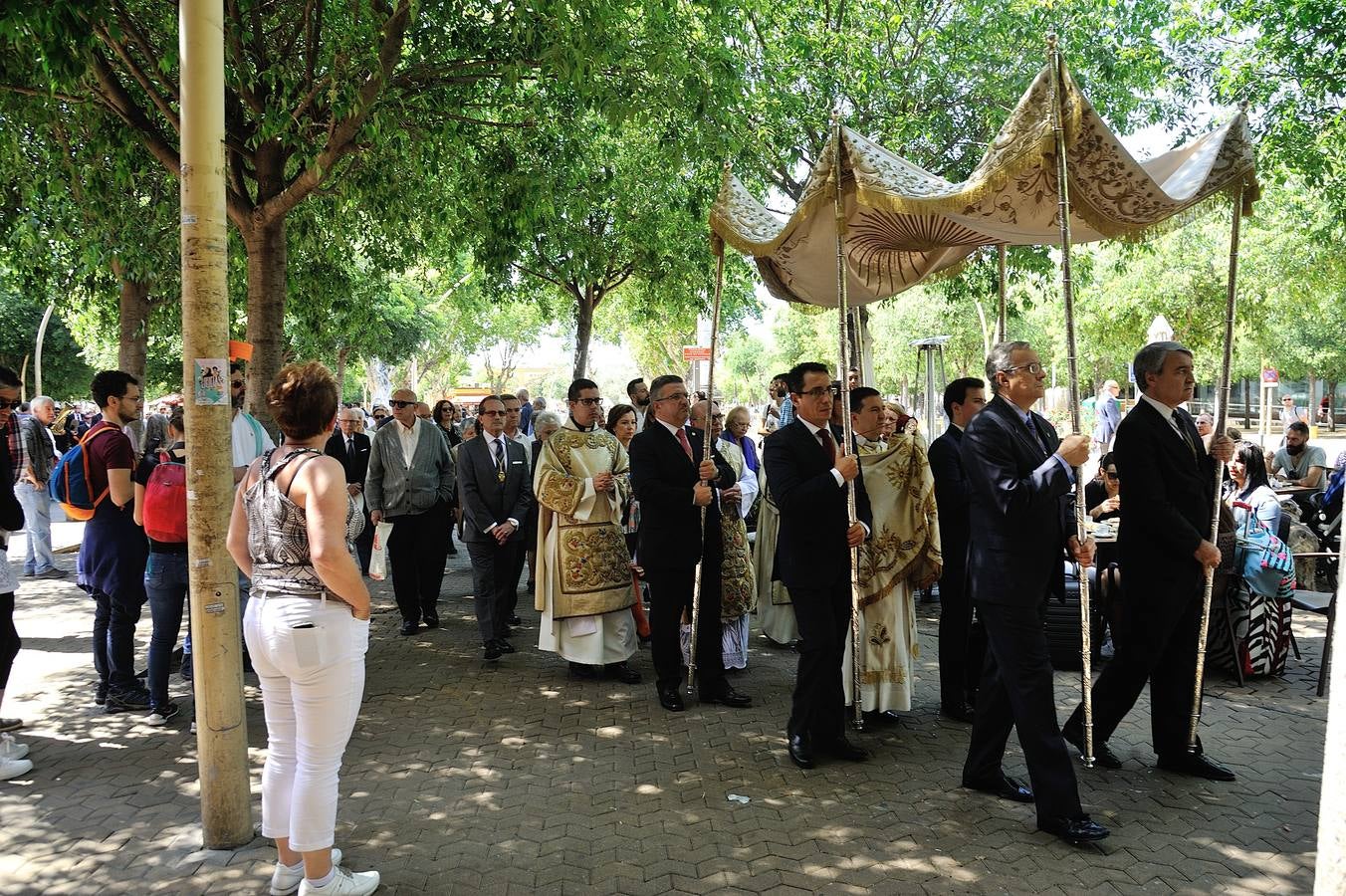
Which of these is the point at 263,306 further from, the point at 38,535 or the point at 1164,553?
the point at 1164,553

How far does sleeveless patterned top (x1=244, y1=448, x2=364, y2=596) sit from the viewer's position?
325cm

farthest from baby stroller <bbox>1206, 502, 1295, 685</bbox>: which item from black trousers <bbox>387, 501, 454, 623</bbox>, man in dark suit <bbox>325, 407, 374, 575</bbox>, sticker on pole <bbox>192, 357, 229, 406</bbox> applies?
man in dark suit <bbox>325, 407, 374, 575</bbox>

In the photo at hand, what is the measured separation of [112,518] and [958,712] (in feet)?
17.4

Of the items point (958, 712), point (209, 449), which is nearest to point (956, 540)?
point (958, 712)

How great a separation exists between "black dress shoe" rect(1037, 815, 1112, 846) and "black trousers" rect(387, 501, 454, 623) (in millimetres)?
5601

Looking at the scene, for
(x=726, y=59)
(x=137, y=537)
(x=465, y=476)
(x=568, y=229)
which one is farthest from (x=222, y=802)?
(x=568, y=229)

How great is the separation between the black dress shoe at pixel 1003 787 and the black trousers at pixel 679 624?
76.2 inches

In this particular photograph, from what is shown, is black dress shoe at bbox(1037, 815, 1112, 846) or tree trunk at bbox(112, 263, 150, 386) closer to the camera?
black dress shoe at bbox(1037, 815, 1112, 846)

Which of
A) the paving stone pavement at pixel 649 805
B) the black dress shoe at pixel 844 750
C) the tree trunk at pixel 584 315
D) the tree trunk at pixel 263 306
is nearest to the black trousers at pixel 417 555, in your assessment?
the tree trunk at pixel 263 306

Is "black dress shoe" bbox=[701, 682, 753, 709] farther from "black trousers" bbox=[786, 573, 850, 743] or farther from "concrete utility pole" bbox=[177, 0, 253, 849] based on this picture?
"concrete utility pole" bbox=[177, 0, 253, 849]

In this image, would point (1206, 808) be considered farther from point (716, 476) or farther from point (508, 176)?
point (508, 176)

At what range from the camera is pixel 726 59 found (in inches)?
297

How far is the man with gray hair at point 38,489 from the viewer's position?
9.59 metres

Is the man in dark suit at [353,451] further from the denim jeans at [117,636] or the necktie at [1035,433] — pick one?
the necktie at [1035,433]
